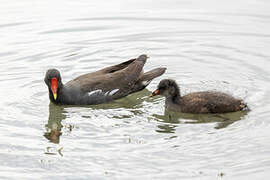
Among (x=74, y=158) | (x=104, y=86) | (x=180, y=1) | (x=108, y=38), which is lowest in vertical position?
(x=74, y=158)

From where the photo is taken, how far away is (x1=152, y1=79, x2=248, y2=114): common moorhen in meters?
11.0

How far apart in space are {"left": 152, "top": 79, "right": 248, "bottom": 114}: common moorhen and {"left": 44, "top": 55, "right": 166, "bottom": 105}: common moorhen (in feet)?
4.10

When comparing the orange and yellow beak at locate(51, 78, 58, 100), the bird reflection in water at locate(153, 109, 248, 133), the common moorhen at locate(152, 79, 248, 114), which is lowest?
the bird reflection in water at locate(153, 109, 248, 133)

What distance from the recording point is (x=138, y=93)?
12828mm

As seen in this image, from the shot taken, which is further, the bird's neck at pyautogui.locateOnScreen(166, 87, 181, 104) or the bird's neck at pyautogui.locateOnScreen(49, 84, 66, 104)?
the bird's neck at pyautogui.locateOnScreen(49, 84, 66, 104)

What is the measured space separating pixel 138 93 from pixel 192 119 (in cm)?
214

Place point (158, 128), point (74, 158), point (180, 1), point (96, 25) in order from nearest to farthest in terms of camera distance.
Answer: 1. point (74, 158)
2. point (158, 128)
3. point (96, 25)
4. point (180, 1)

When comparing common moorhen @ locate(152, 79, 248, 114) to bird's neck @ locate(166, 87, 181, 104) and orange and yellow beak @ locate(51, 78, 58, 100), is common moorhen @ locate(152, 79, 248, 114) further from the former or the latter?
orange and yellow beak @ locate(51, 78, 58, 100)

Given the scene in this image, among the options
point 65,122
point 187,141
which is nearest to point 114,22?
point 65,122

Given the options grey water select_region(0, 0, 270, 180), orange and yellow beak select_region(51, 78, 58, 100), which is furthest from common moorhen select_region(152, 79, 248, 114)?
orange and yellow beak select_region(51, 78, 58, 100)

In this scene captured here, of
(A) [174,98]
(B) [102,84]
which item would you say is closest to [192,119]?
(A) [174,98]

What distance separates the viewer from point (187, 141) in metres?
9.84

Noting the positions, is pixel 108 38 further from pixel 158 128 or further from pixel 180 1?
pixel 158 128

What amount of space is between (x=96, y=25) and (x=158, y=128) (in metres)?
6.78
